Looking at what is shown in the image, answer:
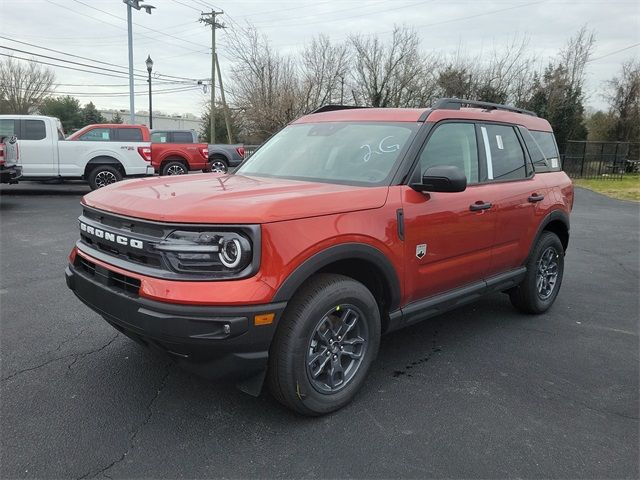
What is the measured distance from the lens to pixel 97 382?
10.8 ft

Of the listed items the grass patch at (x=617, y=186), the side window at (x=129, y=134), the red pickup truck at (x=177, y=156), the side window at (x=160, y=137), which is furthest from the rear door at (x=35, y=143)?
the grass patch at (x=617, y=186)

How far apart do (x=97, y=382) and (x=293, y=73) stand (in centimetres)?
2714

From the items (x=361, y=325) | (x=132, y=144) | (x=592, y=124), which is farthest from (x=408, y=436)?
(x=592, y=124)

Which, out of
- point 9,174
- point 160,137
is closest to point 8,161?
point 9,174

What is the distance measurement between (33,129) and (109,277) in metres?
11.8

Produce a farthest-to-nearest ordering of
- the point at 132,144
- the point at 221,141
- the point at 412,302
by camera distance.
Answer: the point at 221,141
the point at 132,144
the point at 412,302

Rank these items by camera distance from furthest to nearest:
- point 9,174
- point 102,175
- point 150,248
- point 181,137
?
point 181,137 → point 102,175 → point 9,174 → point 150,248

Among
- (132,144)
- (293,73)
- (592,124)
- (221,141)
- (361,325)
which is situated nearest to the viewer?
(361,325)

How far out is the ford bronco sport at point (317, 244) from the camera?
8.14 ft

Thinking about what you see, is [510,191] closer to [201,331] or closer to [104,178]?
[201,331]

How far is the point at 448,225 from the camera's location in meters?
3.52

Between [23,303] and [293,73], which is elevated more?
[293,73]

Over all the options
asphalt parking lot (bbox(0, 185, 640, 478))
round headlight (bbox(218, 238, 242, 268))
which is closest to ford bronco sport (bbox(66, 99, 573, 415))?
round headlight (bbox(218, 238, 242, 268))

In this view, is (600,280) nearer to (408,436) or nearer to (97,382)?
(408,436)
